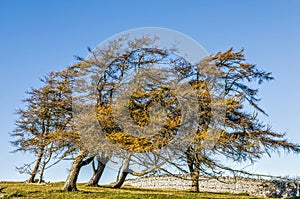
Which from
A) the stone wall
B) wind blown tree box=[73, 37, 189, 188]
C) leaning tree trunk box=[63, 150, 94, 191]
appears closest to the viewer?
wind blown tree box=[73, 37, 189, 188]

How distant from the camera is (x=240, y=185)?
25.0 meters

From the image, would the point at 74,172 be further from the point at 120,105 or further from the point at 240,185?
the point at 240,185

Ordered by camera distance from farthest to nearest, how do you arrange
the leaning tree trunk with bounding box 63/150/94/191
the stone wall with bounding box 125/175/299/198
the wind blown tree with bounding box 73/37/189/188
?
the stone wall with bounding box 125/175/299/198 → the leaning tree trunk with bounding box 63/150/94/191 → the wind blown tree with bounding box 73/37/189/188

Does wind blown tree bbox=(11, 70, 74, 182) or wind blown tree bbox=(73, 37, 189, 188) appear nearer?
wind blown tree bbox=(73, 37, 189, 188)

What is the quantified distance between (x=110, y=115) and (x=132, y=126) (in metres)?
1.03

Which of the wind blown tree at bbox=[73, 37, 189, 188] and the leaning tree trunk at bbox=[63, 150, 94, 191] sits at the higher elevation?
the wind blown tree at bbox=[73, 37, 189, 188]

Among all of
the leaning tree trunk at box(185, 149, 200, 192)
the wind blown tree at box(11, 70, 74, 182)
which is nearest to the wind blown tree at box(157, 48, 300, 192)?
the leaning tree trunk at box(185, 149, 200, 192)

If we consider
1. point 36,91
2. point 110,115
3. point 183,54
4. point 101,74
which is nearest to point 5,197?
point 110,115

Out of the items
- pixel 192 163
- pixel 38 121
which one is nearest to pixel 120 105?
pixel 192 163

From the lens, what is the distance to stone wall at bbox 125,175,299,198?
22531 mm

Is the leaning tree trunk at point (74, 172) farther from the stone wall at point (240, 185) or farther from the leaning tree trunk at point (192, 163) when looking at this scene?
the stone wall at point (240, 185)

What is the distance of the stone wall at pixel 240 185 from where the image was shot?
73.9 feet

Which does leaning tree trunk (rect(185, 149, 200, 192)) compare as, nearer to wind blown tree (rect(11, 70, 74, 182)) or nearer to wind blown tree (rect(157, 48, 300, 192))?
wind blown tree (rect(157, 48, 300, 192))

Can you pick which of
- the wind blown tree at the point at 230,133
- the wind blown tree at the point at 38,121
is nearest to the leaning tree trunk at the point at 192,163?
the wind blown tree at the point at 230,133
